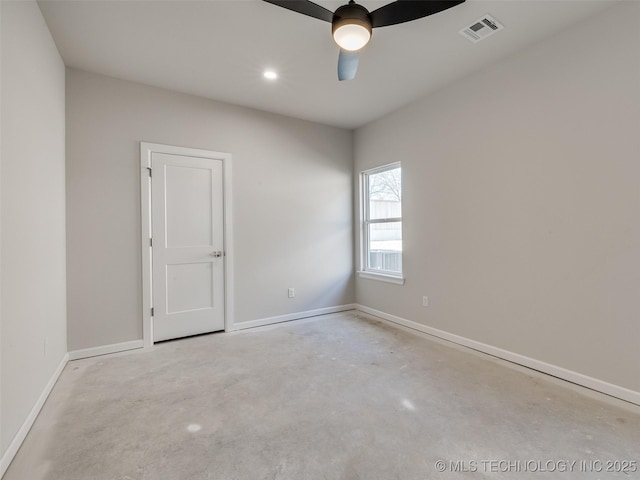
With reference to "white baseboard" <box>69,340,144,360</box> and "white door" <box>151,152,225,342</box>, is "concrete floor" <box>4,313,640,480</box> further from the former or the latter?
"white door" <box>151,152,225,342</box>

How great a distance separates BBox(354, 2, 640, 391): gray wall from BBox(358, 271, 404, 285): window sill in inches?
11.0

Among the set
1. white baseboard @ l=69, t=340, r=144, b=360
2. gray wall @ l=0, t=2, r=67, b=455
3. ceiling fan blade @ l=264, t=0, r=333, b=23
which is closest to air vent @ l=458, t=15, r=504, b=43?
ceiling fan blade @ l=264, t=0, r=333, b=23

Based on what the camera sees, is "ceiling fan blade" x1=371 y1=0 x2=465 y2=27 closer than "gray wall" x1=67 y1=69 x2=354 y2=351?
Yes

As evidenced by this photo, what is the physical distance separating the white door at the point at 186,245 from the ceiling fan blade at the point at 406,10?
2388 millimetres

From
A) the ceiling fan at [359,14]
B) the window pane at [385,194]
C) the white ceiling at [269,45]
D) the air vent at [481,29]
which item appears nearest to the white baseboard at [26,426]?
the white ceiling at [269,45]

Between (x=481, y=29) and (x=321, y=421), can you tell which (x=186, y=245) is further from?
(x=481, y=29)

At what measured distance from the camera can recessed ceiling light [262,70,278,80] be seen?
119 inches

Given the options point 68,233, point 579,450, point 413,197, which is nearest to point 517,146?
point 413,197

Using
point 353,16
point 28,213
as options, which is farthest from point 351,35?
point 28,213

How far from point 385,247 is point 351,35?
285 cm

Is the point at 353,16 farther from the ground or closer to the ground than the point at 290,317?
farther from the ground

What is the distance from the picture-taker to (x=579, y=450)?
5.38 feet

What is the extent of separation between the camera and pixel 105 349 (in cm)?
302

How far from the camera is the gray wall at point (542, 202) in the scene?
2.14 metres
